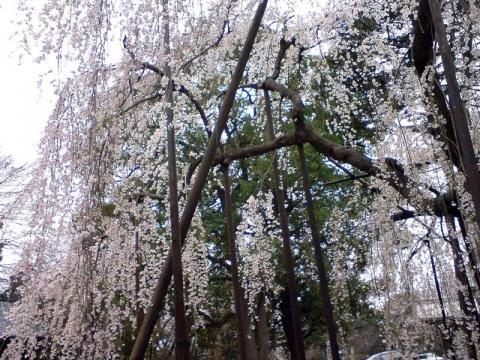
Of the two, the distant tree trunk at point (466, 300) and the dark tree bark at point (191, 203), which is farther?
the distant tree trunk at point (466, 300)

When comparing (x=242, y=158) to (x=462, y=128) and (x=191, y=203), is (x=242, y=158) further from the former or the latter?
(x=462, y=128)

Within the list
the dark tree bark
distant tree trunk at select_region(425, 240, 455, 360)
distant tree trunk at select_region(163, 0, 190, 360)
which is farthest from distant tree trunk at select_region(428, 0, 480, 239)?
distant tree trunk at select_region(425, 240, 455, 360)

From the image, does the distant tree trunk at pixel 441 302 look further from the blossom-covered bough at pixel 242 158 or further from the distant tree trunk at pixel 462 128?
the distant tree trunk at pixel 462 128

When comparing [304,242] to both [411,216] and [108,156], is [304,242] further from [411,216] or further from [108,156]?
[108,156]

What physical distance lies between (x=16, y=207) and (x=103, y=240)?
1.18 meters

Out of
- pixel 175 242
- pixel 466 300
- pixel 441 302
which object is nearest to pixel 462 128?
pixel 175 242

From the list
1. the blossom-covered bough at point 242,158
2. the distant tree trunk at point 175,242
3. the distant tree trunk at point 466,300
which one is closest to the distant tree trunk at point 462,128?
the blossom-covered bough at point 242,158

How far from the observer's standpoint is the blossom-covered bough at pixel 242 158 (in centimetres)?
341

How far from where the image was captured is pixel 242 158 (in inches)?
206

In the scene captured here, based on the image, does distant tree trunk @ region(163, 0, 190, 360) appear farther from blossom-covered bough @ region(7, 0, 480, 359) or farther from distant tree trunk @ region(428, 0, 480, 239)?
distant tree trunk @ region(428, 0, 480, 239)

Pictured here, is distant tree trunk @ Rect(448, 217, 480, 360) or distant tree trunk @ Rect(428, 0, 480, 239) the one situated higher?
distant tree trunk @ Rect(428, 0, 480, 239)

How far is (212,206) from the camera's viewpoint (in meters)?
11.5

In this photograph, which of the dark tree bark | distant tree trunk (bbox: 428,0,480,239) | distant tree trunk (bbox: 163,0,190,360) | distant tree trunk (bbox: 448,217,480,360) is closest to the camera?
distant tree trunk (bbox: 428,0,480,239)

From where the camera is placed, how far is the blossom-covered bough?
341 centimetres
